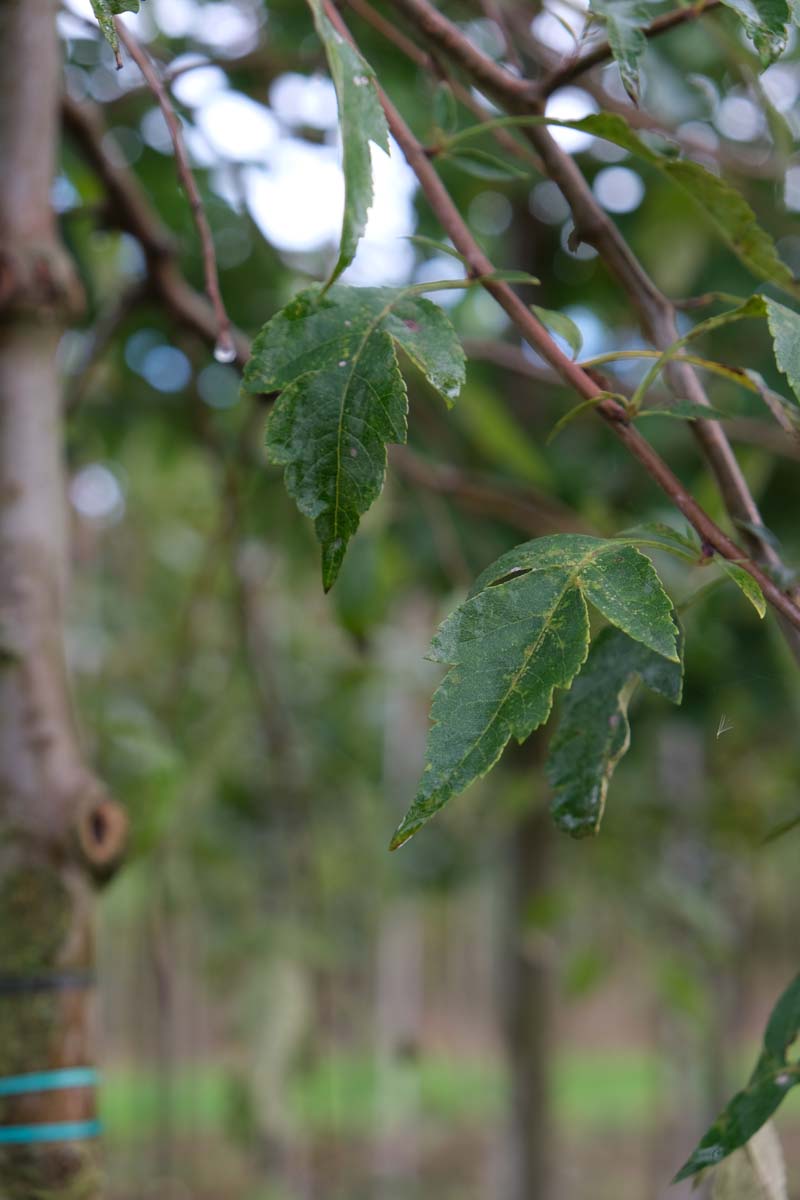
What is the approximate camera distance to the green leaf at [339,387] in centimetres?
29

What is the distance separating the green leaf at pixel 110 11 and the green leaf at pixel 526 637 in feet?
0.48

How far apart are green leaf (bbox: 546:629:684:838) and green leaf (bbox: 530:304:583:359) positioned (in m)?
0.09

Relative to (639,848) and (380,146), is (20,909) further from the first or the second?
(639,848)

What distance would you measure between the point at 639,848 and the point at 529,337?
99cm

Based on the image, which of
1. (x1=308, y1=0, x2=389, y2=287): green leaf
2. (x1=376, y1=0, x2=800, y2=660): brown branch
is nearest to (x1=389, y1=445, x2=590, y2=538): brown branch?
(x1=376, y1=0, x2=800, y2=660): brown branch

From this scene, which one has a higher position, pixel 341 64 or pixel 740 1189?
pixel 341 64

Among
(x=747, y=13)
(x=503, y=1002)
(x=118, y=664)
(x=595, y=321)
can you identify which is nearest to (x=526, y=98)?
(x=747, y=13)

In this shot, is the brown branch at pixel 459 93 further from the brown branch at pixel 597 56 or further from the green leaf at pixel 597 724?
the green leaf at pixel 597 724

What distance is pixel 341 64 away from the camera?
0.27 m

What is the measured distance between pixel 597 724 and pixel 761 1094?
109 mm

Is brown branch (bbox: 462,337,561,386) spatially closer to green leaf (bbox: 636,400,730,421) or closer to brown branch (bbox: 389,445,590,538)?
brown branch (bbox: 389,445,590,538)

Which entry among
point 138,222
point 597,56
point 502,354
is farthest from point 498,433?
point 597,56

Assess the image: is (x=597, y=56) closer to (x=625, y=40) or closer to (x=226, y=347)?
(x=625, y=40)

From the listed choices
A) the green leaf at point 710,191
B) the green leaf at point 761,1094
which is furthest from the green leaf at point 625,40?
the green leaf at point 761,1094
